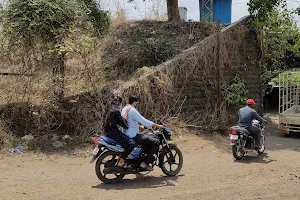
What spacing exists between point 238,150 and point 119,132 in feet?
11.3

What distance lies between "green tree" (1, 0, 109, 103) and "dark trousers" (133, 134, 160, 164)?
147 inches

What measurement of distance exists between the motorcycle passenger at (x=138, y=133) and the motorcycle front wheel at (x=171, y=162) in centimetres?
35

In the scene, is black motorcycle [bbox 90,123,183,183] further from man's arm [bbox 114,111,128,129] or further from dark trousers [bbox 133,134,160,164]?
man's arm [bbox 114,111,128,129]

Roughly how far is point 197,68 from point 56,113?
4941 millimetres

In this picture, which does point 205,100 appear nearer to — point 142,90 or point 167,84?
point 167,84

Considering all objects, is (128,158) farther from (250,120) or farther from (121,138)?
(250,120)

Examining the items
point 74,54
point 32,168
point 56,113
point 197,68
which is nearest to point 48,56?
point 74,54

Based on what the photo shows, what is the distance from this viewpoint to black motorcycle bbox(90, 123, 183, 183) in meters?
6.16

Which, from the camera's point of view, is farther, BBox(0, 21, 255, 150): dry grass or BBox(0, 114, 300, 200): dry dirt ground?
BBox(0, 21, 255, 150): dry grass

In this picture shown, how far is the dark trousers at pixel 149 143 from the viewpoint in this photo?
6.30m

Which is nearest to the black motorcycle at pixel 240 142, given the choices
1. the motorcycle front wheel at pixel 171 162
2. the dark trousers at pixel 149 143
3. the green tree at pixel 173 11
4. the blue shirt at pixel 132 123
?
the motorcycle front wheel at pixel 171 162

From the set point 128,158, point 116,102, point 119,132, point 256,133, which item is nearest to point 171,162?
point 128,158

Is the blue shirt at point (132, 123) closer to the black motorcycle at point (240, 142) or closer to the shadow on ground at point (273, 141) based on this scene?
the black motorcycle at point (240, 142)

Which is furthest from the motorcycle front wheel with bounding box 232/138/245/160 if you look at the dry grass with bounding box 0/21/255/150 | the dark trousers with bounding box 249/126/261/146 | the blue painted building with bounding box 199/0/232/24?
the blue painted building with bounding box 199/0/232/24
